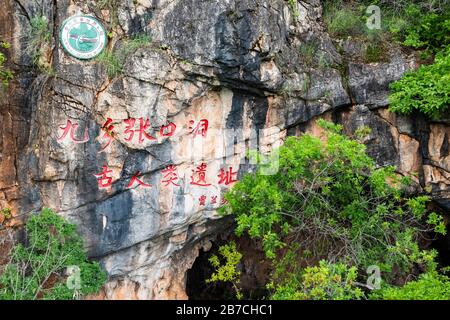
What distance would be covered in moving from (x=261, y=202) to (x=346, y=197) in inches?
44.0

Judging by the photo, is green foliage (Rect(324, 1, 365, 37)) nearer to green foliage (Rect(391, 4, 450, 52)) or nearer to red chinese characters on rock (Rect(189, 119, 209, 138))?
green foliage (Rect(391, 4, 450, 52))

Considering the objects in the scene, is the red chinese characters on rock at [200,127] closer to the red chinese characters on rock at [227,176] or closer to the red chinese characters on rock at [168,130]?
the red chinese characters on rock at [168,130]

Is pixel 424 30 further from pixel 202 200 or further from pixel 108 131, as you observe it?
pixel 108 131

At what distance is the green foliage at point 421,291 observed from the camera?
4.90 m

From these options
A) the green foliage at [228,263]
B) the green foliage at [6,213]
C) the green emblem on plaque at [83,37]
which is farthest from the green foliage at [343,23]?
the green foliage at [6,213]

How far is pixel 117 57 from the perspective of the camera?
6047 mm

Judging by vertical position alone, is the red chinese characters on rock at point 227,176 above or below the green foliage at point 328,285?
above

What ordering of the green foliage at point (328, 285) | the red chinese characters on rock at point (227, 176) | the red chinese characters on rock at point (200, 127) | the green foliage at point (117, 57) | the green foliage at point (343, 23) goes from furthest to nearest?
the green foliage at point (343, 23), the red chinese characters on rock at point (227, 176), the red chinese characters on rock at point (200, 127), the green foliage at point (117, 57), the green foliage at point (328, 285)

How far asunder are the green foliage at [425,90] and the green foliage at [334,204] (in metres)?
1.41

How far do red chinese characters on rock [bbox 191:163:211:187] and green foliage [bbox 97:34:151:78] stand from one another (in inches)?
65.2

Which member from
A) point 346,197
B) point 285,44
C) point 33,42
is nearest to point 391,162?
point 346,197

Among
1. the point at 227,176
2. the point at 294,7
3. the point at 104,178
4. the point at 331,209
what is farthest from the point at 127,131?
the point at 294,7

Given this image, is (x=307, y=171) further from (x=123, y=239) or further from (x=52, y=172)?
(x=52, y=172)

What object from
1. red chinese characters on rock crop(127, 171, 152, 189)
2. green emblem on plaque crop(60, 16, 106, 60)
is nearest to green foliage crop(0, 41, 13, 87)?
green emblem on plaque crop(60, 16, 106, 60)
